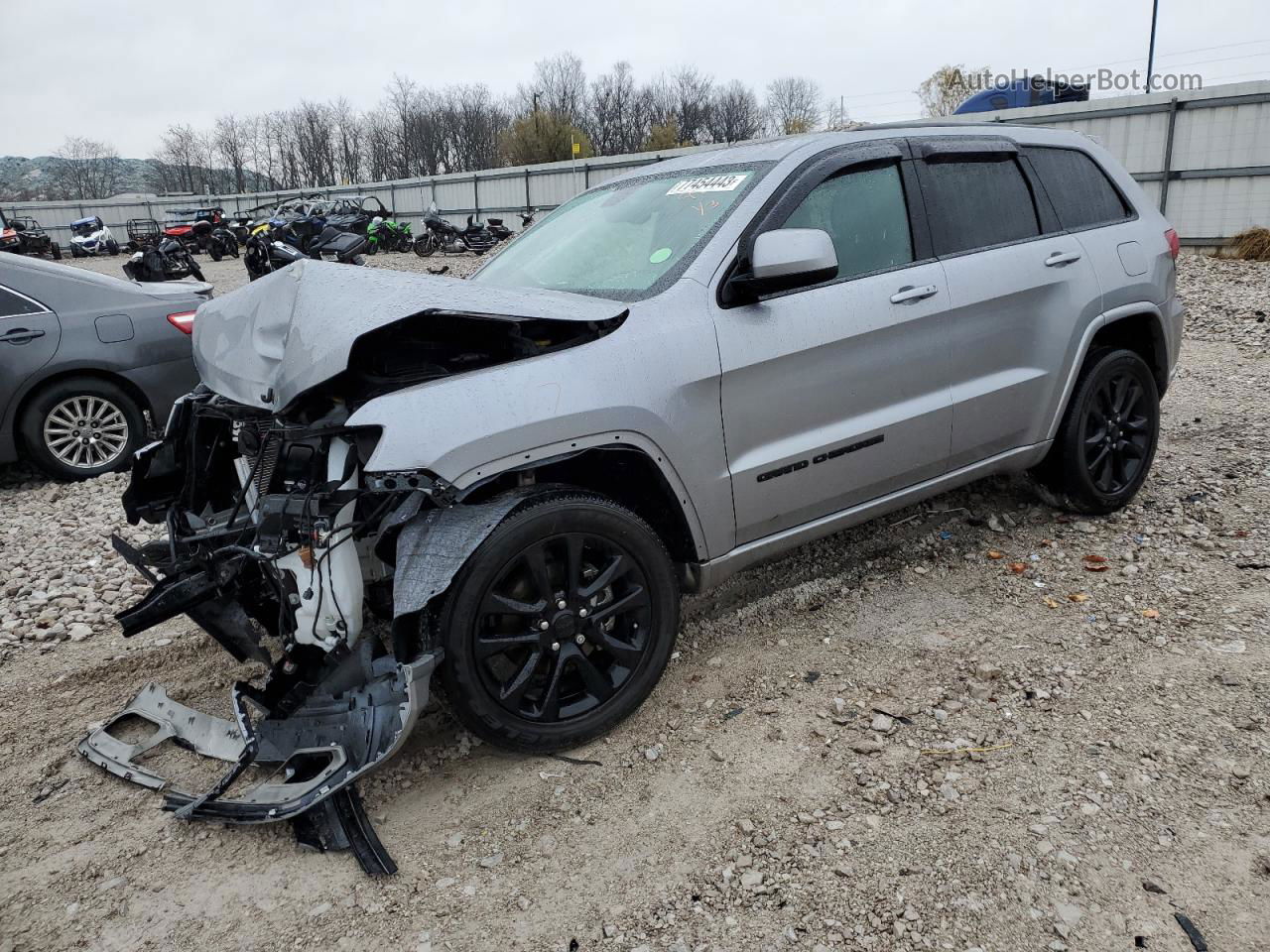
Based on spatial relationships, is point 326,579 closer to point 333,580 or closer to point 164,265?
point 333,580

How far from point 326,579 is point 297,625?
20 centimetres

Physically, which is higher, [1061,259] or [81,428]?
[1061,259]

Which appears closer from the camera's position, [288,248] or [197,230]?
[288,248]

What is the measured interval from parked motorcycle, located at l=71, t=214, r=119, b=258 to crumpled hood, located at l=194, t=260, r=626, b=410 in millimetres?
33376

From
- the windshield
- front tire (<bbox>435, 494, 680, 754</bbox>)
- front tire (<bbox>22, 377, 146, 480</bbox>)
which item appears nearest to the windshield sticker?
the windshield

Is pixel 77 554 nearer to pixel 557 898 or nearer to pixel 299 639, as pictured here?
pixel 299 639

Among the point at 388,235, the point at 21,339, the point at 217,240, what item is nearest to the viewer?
the point at 21,339

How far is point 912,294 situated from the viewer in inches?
136

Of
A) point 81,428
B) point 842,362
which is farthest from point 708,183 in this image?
point 81,428

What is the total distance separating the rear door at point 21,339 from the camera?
5.69 metres

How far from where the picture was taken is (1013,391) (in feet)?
12.6

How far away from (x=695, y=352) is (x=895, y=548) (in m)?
1.90

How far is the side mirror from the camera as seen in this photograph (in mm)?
2918

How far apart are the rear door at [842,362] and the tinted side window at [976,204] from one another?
0.40 feet
